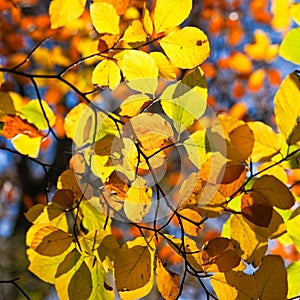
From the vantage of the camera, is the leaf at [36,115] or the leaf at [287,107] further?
the leaf at [36,115]

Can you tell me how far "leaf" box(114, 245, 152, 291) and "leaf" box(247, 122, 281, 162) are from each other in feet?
0.43

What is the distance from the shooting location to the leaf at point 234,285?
42 cm

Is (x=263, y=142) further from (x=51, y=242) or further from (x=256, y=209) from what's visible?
(x=51, y=242)

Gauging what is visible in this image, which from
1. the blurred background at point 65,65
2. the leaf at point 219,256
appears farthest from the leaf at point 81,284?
the blurred background at point 65,65

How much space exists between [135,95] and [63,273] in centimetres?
18

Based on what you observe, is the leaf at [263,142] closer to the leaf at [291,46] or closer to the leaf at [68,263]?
the leaf at [291,46]

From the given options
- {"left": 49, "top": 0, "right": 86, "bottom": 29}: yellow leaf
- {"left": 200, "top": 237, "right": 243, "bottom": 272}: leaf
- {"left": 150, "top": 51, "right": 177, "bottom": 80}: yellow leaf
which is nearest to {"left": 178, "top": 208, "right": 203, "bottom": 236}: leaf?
{"left": 200, "top": 237, "right": 243, "bottom": 272}: leaf

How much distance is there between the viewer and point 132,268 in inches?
17.0

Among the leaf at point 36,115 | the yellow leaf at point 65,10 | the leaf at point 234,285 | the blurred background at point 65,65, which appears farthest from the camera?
the blurred background at point 65,65

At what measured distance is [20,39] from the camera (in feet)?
10.9

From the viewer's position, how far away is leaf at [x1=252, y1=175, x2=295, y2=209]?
433 millimetres

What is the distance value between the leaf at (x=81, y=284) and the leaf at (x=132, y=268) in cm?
5

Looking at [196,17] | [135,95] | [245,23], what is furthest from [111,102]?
[245,23]

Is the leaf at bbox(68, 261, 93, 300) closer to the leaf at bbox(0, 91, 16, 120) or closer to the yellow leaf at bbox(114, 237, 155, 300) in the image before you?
the yellow leaf at bbox(114, 237, 155, 300)
